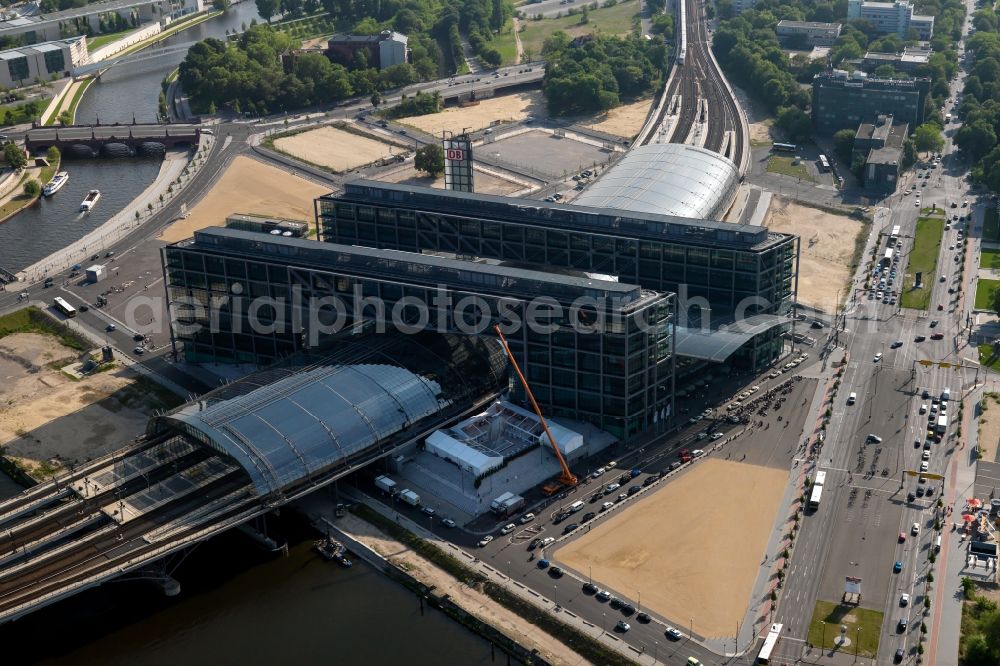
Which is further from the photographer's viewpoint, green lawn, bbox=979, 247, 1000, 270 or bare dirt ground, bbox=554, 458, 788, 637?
green lawn, bbox=979, 247, 1000, 270

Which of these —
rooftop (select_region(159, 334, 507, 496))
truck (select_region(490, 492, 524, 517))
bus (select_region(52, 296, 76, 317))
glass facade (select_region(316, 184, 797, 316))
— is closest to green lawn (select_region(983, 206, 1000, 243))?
glass facade (select_region(316, 184, 797, 316))

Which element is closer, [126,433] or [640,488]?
[640,488]

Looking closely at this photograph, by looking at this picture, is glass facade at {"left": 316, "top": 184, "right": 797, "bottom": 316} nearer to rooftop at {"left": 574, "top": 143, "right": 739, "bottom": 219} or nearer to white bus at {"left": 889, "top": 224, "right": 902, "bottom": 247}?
rooftop at {"left": 574, "top": 143, "right": 739, "bottom": 219}

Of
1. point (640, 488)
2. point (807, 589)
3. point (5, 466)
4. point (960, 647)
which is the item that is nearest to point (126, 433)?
point (5, 466)

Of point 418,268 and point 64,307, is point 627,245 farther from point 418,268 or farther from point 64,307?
point 64,307

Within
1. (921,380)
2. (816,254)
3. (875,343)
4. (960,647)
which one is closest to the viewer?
(960,647)

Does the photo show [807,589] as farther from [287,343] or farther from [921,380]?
[287,343]

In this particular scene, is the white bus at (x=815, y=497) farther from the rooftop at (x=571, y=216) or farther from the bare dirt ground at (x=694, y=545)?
the rooftop at (x=571, y=216)

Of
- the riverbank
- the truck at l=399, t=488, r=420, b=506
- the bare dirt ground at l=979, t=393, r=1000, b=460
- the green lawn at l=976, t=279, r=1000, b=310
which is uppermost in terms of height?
the riverbank
